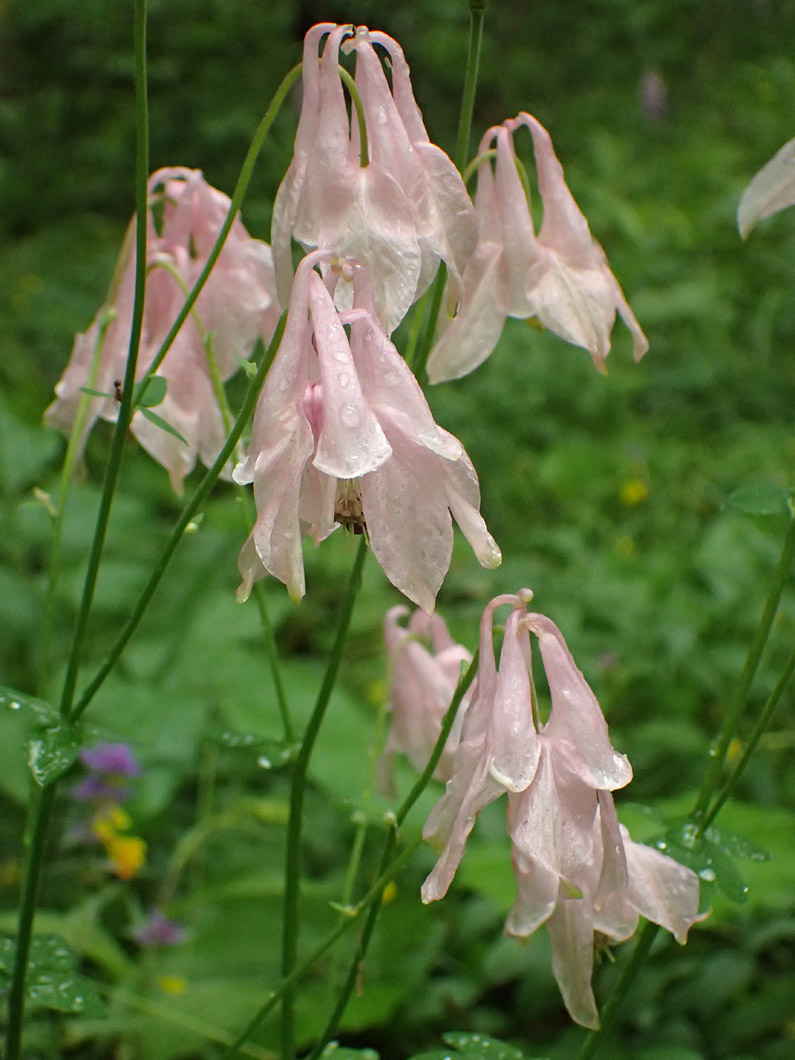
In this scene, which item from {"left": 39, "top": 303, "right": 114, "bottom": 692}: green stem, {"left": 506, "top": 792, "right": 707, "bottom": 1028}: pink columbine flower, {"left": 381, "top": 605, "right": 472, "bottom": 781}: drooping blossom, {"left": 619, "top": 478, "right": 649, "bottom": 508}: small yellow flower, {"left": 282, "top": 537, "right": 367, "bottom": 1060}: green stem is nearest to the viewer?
{"left": 506, "top": 792, "right": 707, "bottom": 1028}: pink columbine flower

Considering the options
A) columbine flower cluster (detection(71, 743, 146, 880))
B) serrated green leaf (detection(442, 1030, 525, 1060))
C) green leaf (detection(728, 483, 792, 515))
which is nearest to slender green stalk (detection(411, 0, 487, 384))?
green leaf (detection(728, 483, 792, 515))

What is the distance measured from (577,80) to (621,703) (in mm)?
4566

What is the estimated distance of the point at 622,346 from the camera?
3.82 m

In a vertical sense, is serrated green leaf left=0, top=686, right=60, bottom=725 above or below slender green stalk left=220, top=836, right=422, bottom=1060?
above

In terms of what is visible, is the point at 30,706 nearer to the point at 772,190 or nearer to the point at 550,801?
the point at 550,801

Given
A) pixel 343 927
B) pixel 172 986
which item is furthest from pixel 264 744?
pixel 172 986

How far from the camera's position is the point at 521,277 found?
0.97m

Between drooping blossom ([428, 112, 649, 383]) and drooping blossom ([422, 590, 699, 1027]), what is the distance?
0.25m

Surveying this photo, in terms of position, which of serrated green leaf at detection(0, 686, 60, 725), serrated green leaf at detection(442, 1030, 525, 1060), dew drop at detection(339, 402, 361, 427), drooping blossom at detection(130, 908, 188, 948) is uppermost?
dew drop at detection(339, 402, 361, 427)

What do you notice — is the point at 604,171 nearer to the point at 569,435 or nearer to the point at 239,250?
the point at 569,435

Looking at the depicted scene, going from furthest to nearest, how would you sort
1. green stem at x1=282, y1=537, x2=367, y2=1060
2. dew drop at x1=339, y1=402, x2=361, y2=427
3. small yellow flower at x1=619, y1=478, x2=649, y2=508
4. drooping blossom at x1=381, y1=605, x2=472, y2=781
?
small yellow flower at x1=619, y1=478, x2=649, y2=508
drooping blossom at x1=381, y1=605, x2=472, y2=781
green stem at x1=282, y1=537, x2=367, y2=1060
dew drop at x1=339, y1=402, x2=361, y2=427

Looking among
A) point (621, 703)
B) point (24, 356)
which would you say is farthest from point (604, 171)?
point (621, 703)

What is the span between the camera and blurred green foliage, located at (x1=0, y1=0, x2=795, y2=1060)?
5.48 ft

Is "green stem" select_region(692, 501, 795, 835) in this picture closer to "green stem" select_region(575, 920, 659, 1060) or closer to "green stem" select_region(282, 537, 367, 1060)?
"green stem" select_region(575, 920, 659, 1060)
